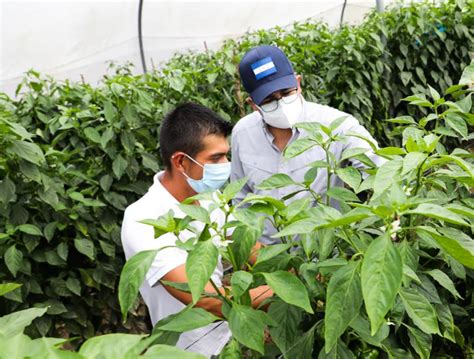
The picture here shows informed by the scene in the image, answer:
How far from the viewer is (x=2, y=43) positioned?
17.9ft

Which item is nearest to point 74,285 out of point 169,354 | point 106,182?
point 106,182

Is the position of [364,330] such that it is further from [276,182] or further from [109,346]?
[109,346]

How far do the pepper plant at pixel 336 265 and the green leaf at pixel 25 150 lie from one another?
4.45ft

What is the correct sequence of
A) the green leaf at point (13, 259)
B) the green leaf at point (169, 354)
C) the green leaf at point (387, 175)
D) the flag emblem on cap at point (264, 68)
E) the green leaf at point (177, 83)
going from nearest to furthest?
the green leaf at point (169, 354) → the green leaf at point (387, 175) → the flag emblem on cap at point (264, 68) → the green leaf at point (13, 259) → the green leaf at point (177, 83)

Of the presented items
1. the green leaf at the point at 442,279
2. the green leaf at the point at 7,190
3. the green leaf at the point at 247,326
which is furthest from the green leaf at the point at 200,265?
the green leaf at the point at 7,190

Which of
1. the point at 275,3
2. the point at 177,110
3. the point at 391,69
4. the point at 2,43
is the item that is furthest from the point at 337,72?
the point at 275,3

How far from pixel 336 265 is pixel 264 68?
1.42 meters

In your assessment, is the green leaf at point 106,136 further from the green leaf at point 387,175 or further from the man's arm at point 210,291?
the green leaf at point 387,175

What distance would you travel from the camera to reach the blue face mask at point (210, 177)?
208 centimetres

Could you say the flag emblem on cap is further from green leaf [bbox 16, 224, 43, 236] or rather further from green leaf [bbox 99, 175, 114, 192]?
green leaf [bbox 16, 224, 43, 236]

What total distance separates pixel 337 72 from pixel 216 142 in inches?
91.0

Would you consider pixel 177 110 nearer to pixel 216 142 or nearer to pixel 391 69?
pixel 216 142

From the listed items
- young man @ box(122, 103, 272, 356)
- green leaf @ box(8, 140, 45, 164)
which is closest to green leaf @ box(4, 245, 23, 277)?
green leaf @ box(8, 140, 45, 164)

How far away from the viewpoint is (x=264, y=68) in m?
2.46
